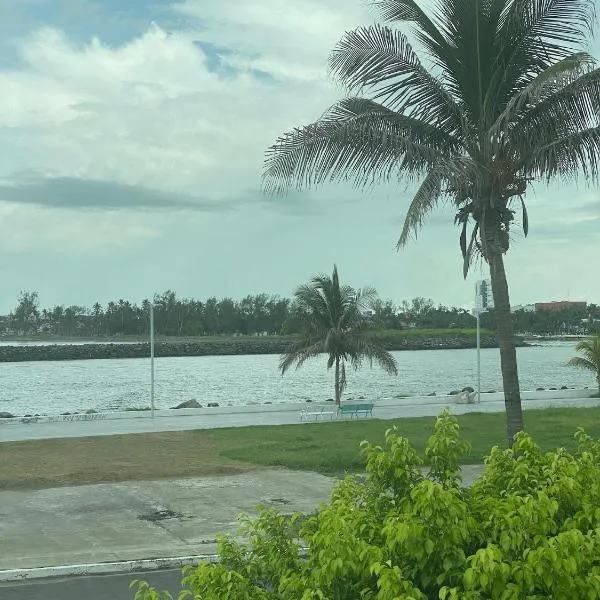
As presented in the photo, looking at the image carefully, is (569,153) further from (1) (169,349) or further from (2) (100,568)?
(1) (169,349)

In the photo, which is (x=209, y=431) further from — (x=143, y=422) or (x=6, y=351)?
(x=6, y=351)

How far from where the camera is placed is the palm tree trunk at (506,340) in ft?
39.2

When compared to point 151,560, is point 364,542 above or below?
above

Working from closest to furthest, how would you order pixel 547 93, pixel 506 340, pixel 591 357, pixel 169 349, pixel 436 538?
pixel 436 538
pixel 547 93
pixel 506 340
pixel 591 357
pixel 169 349

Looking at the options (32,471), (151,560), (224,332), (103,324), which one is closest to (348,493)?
(151,560)

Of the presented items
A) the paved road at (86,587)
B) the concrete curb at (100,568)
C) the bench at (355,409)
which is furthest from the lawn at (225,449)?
the paved road at (86,587)

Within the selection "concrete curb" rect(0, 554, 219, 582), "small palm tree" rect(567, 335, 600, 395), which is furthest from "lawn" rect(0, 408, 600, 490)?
"small palm tree" rect(567, 335, 600, 395)

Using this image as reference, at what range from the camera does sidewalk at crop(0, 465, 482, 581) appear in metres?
10.1

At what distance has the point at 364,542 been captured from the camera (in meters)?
3.58

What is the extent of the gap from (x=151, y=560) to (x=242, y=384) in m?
64.6

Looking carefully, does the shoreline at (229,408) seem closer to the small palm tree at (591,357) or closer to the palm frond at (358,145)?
the small palm tree at (591,357)

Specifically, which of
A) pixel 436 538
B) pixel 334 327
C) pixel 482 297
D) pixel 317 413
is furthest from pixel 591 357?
pixel 436 538

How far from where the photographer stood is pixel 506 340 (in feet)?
39.4

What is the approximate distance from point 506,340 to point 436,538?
8725 mm
